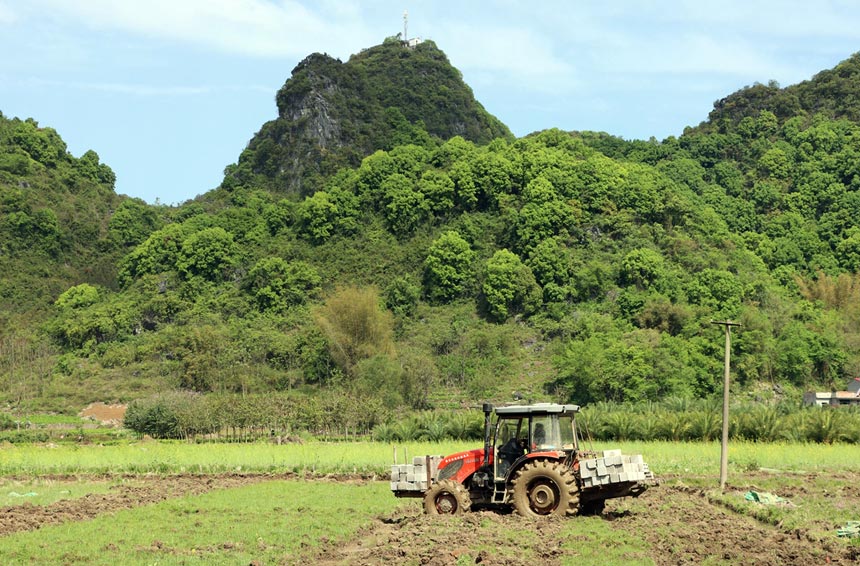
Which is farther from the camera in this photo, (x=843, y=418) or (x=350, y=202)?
(x=350, y=202)

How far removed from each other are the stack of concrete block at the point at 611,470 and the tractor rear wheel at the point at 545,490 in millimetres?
351

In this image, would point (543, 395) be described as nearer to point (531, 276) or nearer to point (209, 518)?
point (531, 276)

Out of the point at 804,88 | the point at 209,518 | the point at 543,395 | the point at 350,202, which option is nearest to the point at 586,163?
the point at 350,202

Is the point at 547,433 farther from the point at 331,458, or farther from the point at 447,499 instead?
the point at 331,458

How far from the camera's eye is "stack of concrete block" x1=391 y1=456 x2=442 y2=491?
22.6 meters

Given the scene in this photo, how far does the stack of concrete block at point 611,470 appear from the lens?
20.6 m

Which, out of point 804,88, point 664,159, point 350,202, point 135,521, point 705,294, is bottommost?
point 135,521

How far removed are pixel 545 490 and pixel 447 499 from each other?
2263 mm

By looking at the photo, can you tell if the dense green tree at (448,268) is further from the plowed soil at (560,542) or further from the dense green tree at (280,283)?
the plowed soil at (560,542)

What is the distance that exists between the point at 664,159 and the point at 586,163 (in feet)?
73.3

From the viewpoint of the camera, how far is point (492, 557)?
682 inches

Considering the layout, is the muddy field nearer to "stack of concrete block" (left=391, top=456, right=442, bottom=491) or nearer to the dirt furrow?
the dirt furrow

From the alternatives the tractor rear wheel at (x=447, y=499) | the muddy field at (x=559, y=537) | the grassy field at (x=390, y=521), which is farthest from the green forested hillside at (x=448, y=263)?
the tractor rear wheel at (x=447, y=499)

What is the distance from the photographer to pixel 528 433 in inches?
863
